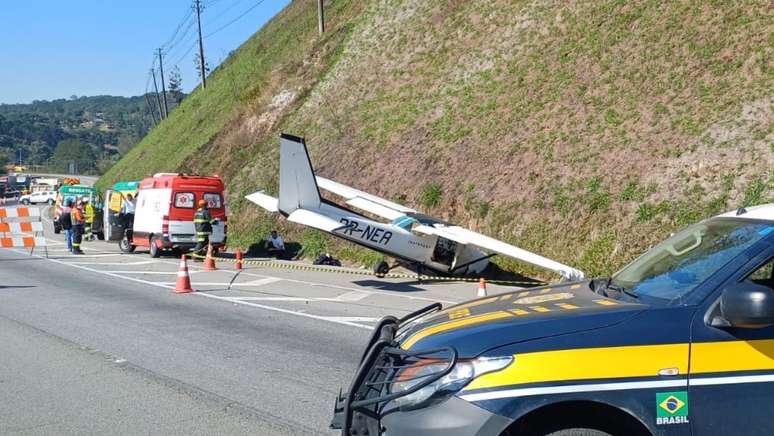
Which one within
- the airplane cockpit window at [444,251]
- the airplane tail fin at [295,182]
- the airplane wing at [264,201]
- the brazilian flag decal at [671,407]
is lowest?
the airplane cockpit window at [444,251]

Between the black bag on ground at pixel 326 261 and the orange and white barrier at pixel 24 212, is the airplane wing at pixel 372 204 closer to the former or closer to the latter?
the black bag on ground at pixel 326 261

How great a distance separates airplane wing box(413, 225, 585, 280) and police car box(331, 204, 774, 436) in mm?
9335

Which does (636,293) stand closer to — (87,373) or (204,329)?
(87,373)

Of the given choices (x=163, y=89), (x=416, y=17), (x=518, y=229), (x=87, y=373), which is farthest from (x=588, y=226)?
(x=163, y=89)

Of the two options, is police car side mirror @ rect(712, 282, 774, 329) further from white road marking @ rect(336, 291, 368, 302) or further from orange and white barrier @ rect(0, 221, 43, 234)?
orange and white barrier @ rect(0, 221, 43, 234)

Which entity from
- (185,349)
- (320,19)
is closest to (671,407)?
(185,349)

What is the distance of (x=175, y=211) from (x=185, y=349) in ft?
48.6

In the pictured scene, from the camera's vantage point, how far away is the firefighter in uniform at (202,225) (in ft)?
71.9

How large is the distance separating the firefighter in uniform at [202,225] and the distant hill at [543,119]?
328 centimetres

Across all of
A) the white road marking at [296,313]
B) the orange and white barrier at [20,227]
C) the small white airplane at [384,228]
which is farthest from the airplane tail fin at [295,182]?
the orange and white barrier at [20,227]

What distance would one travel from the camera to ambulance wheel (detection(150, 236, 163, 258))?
23.3 meters

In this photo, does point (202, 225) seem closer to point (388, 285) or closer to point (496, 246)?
point (388, 285)

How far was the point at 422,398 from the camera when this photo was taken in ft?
11.9

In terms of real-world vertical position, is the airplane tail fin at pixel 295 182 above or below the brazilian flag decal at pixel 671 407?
above
